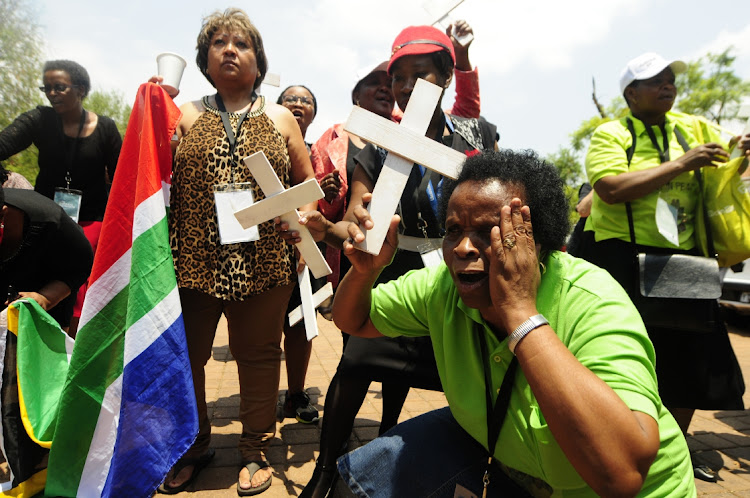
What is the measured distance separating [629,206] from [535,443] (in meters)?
1.72

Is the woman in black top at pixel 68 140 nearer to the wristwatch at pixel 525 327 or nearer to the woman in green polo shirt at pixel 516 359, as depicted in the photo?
the woman in green polo shirt at pixel 516 359

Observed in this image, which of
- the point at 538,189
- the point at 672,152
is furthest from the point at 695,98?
the point at 538,189

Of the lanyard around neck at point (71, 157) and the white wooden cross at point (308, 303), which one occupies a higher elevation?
the lanyard around neck at point (71, 157)

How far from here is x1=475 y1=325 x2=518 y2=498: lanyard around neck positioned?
1432 millimetres

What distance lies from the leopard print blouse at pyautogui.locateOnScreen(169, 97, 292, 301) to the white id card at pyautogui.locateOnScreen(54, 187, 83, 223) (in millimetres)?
1234

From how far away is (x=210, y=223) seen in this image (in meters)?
2.37

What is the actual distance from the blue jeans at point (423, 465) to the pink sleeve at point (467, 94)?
1.67 meters

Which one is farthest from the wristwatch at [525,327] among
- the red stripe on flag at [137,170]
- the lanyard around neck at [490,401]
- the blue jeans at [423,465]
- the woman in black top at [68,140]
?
the woman in black top at [68,140]

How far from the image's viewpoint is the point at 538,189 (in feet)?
4.89

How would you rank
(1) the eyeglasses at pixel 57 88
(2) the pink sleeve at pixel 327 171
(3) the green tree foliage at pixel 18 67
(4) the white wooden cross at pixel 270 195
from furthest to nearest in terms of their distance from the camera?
(3) the green tree foliage at pixel 18 67 → (1) the eyeglasses at pixel 57 88 → (2) the pink sleeve at pixel 327 171 → (4) the white wooden cross at pixel 270 195

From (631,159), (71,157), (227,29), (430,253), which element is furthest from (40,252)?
(631,159)

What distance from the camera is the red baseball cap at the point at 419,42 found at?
2.25 m

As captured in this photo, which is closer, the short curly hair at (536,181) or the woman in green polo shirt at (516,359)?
the woman in green polo shirt at (516,359)

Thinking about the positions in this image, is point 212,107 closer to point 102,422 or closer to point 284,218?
point 284,218
